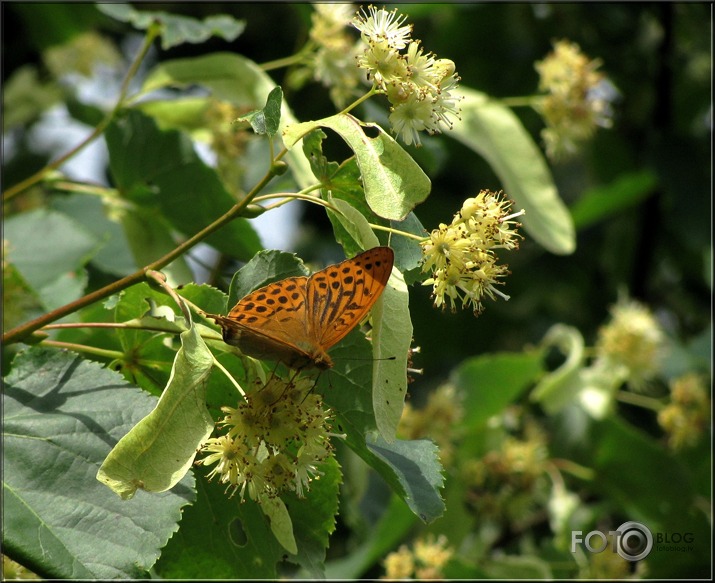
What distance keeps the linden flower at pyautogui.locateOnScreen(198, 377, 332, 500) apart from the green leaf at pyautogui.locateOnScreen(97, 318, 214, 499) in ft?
0.24

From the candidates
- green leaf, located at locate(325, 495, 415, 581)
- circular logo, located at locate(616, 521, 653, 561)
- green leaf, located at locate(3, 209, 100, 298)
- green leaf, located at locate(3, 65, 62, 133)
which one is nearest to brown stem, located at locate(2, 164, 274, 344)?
green leaf, located at locate(3, 209, 100, 298)

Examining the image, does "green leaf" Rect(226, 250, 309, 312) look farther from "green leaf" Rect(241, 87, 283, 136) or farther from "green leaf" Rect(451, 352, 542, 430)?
"green leaf" Rect(451, 352, 542, 430)

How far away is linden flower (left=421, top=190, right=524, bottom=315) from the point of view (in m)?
0.98

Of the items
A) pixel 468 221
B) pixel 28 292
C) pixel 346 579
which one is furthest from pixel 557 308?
pixel 468 221

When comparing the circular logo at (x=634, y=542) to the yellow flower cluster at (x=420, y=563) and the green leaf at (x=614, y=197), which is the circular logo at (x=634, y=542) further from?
the green leaf at (x=614, y=197)

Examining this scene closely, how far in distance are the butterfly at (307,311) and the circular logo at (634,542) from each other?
1.15 meters

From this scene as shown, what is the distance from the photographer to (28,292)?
1551mm

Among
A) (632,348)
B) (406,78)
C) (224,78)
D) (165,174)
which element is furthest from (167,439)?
(632,348)

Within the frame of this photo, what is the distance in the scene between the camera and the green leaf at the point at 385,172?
3.02 ft

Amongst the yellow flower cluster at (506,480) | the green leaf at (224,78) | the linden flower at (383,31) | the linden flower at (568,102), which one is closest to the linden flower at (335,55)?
the green leaf at (224,78)

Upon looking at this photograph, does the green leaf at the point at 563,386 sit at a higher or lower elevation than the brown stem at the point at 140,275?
lower

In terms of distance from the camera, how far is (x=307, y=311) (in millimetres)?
930

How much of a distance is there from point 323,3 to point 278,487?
1197 mm

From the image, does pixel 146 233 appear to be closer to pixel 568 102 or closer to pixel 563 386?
pixel 568 102
